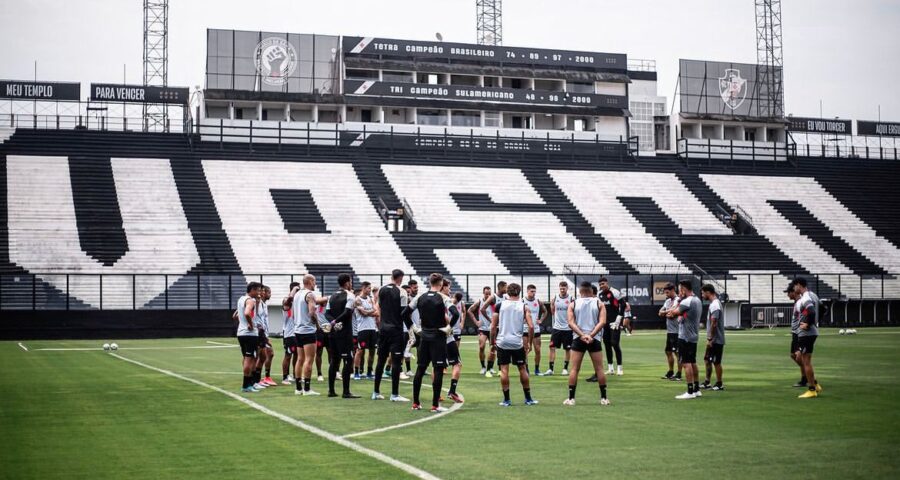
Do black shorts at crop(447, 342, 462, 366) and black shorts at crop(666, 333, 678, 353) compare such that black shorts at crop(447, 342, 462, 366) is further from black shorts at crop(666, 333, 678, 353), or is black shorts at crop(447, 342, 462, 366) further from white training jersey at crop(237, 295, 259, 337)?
black shorts at crop(666, 333, 678, 353)

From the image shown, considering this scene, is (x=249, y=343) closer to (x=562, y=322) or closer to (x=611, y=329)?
(x=562, y=322)

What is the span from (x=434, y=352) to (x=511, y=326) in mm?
1431

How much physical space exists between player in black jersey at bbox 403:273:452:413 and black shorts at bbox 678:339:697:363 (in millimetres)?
4687

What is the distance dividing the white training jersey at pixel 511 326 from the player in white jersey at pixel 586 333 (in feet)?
2.94

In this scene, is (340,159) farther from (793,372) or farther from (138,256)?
(793,372)

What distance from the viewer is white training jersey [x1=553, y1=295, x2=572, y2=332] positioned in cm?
2328

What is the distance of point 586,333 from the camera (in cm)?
1791

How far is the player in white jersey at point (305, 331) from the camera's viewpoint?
62.1 ft

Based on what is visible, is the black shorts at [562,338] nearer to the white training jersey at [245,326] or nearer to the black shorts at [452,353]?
the black shorts at [452,353]

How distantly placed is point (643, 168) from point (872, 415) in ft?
178

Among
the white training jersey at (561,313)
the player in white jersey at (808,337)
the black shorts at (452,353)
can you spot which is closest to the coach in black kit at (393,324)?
the black shorts at (452,353)

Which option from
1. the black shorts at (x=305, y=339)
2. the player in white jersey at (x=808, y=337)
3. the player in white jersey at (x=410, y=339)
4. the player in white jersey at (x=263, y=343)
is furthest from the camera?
the player in white jersey at (x=410, y=339)

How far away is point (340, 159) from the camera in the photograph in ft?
207

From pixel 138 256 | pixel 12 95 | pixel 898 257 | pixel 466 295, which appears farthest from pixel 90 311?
pixel 898 257
